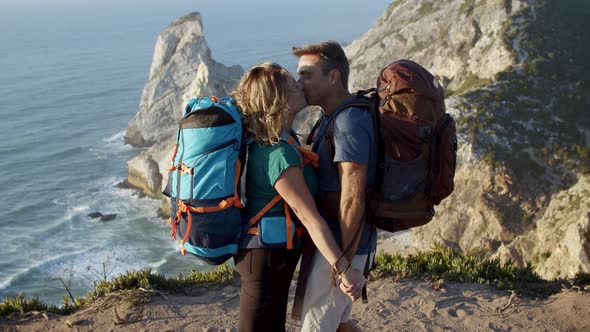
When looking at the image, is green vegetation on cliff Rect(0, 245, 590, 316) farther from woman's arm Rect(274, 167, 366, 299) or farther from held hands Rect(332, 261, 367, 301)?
woman's arm Rect(274, 167, 366, 299)

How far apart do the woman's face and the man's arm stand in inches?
19.4

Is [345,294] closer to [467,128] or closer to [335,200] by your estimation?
[335,200]

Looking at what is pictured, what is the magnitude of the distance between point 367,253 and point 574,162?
90.4ft

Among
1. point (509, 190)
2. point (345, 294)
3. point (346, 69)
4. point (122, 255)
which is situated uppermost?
point (346, 69)

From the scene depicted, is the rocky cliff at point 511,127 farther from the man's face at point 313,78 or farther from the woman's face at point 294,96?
the woman's face at point 294,96

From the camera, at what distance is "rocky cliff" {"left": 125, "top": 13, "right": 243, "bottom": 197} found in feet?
179

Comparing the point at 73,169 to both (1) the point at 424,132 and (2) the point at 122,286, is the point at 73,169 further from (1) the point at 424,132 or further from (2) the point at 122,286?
(1) the point at 424,132

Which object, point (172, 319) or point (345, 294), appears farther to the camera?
point (172, 319)

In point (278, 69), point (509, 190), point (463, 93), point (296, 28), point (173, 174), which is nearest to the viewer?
point (278, 69)

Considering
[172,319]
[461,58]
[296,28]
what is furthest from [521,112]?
[296,28]

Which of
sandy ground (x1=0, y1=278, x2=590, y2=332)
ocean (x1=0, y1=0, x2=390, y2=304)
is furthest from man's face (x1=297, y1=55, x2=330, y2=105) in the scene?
ocean (x1=0, y1=0, x2=390, y2=304)

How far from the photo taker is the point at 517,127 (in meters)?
29.6

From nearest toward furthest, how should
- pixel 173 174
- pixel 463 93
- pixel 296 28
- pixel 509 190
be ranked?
pixel 173 174, pixel 509 190, pixel 463 93, pixel 296 28

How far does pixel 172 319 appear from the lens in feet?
22.5
